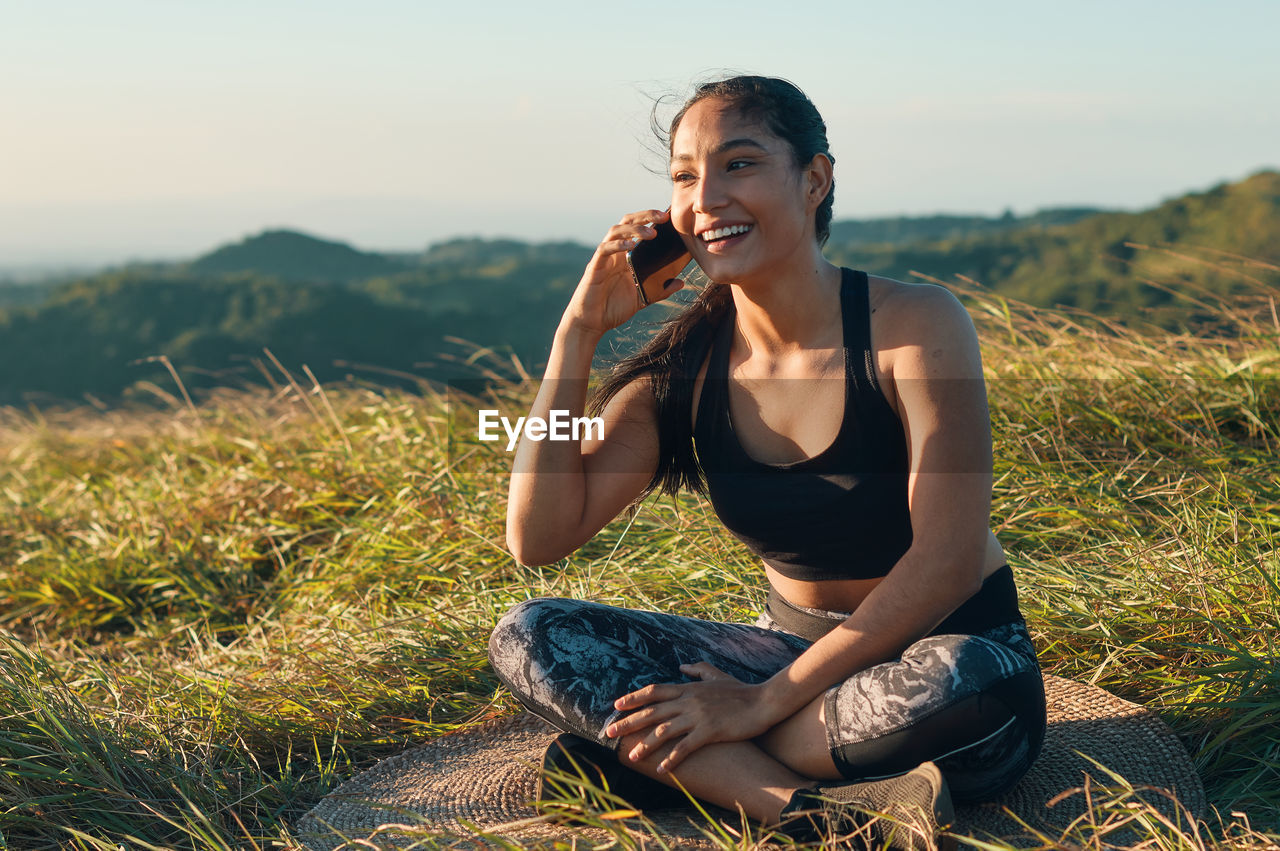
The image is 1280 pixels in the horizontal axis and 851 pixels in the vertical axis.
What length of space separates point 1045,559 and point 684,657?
1.59 metres

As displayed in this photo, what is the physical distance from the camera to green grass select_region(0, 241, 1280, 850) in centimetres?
261

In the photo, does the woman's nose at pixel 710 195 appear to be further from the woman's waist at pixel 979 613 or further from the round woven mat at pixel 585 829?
the round woven mat at pixel 585 829

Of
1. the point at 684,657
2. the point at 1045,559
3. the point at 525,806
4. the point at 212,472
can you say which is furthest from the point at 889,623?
the point at 212,472

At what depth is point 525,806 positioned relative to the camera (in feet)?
8.06

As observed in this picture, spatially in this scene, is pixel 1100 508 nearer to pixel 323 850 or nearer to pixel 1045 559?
pixel 1045 559

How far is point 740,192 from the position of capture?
2359 mm

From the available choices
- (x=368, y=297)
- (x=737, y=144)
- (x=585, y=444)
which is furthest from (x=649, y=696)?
(x=368, y=297)

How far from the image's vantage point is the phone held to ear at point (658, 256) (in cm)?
257

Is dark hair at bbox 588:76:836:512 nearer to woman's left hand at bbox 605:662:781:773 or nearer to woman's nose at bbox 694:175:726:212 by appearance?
woman's nose at bbox 694:175:726:212

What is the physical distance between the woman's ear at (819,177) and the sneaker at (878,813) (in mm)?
1275

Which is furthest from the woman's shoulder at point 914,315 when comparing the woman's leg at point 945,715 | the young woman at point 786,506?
the woman's leg at point 945,715

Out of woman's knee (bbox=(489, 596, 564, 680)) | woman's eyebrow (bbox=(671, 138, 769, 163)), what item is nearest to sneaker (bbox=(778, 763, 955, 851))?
woman's knee (bbox=(489, 596, 564, 680))

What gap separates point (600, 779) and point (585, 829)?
0.15 metres

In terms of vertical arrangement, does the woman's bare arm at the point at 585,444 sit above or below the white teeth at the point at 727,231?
below
